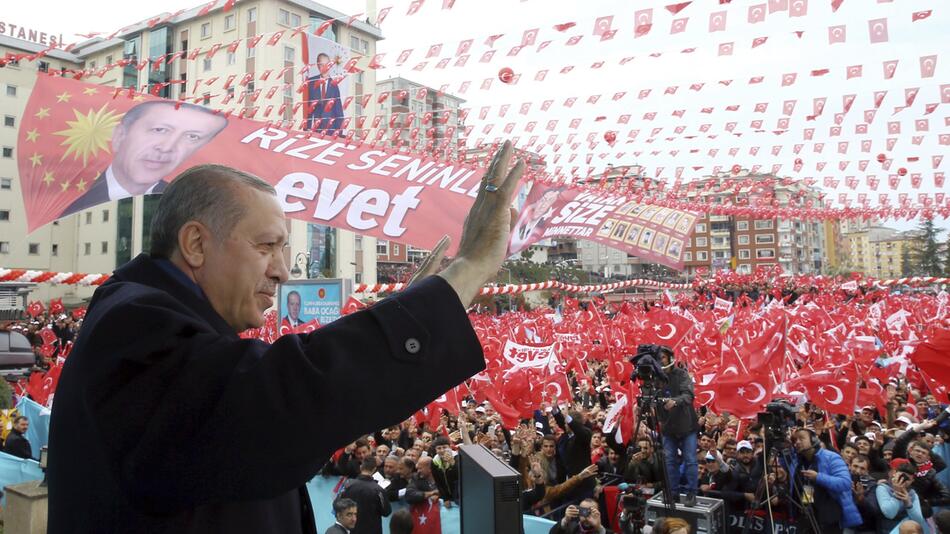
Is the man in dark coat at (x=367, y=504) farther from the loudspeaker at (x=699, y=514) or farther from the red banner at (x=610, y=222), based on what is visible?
→ the red banner at (x=610, y=222)

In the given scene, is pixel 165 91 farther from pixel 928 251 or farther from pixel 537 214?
pixel 928 251

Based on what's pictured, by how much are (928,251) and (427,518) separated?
300ft

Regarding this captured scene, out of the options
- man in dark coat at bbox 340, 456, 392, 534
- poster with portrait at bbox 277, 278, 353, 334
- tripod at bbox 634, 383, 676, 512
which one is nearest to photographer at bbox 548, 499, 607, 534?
tripod at bbox 634, 383, 676, 512

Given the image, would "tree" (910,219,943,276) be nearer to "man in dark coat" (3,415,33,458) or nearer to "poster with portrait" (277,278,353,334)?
"poster with portrait" (277,278,353,334)

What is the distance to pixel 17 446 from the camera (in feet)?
30.4

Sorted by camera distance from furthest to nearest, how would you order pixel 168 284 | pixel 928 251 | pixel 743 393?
pixel 928 251, pixel 743 393, pixel 168 284

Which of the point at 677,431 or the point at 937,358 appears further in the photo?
the point at 937,358

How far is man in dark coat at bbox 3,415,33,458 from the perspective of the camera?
923 cm

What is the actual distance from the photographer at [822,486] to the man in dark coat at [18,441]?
32.4ft

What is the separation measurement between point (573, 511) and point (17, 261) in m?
48.7

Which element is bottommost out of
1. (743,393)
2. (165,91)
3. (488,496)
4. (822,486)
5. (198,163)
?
(822,486)

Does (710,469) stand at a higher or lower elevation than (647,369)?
lower

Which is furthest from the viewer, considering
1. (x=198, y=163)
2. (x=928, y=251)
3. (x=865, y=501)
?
(x=928, y=251)

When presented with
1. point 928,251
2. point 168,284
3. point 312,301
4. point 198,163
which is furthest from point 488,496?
point 928,251
